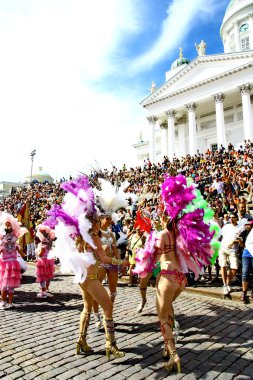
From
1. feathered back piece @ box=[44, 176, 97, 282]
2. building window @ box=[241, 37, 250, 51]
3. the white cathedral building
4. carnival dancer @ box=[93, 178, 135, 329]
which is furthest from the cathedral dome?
feathered back piece @ box=[44, 176, 97, 282]

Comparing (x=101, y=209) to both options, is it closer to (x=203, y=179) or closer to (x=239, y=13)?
(x=203, y=179)

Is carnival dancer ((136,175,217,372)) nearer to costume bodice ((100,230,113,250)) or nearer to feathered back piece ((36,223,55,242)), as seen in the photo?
costume bodice ((100,230,113,250))

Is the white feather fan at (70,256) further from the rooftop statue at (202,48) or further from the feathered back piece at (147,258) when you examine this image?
the rooftop statue at (202,48)

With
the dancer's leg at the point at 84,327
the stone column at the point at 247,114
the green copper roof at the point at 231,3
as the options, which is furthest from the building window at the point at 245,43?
the dancer's leg at the point at 84,327

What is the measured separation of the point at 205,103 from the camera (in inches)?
1491

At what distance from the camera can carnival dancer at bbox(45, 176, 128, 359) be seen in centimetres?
401

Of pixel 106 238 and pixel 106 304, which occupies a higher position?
pixel 106 238

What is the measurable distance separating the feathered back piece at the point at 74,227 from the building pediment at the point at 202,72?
110 ft

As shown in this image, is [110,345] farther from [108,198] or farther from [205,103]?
[205,103]

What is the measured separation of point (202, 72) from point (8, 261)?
35.6 meters

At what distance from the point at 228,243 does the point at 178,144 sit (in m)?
36.5

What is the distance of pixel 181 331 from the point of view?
4.97 metres

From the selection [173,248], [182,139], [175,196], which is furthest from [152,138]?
[173,248]

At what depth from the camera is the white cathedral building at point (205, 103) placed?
107ft
